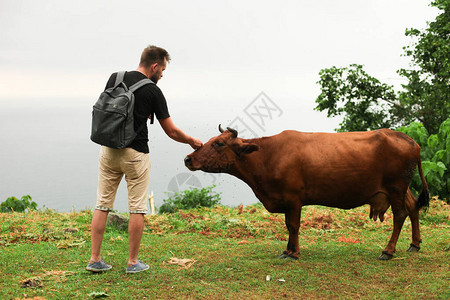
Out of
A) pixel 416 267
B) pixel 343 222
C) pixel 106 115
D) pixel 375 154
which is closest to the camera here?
pixel 106 115

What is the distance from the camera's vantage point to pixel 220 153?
6.60 m

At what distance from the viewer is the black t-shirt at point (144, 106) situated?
18.9ft

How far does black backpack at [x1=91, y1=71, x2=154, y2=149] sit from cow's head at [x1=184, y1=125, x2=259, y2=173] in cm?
112

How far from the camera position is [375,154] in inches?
260

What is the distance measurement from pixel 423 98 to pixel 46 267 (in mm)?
19603

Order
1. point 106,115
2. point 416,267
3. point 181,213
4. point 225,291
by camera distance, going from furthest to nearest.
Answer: point 181,213 < point 416,267 < point 106,115 < point 225,291

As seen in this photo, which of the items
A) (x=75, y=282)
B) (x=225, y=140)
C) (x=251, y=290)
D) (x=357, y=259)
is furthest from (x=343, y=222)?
(x=75, y=282)

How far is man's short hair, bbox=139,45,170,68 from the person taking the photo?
19.6 feet

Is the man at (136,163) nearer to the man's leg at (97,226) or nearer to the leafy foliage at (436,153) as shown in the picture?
the man's leg at (97,226)

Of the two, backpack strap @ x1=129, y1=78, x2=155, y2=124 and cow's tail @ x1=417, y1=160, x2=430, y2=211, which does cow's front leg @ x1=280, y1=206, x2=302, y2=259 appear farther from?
backpack strap @ x1=129, y1=78, x2=155, y2=124

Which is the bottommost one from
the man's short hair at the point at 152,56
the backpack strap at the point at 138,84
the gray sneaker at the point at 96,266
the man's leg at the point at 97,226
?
the gray sneaker at the point at 96,266

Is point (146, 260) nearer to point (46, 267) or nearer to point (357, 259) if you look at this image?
point (46, 267)

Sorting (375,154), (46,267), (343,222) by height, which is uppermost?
(375,154)

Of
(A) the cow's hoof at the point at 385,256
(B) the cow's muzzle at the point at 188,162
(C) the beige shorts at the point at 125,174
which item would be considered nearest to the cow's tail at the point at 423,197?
(A) the cow's hoof at the point at 385,256
